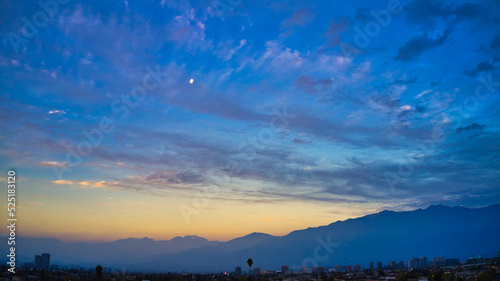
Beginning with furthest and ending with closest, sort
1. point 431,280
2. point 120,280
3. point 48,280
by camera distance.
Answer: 1. point 120,280
2. point 431,280
3. point 48,280

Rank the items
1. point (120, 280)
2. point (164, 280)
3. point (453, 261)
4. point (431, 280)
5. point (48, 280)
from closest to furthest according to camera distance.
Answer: point (48, 280), point (431, 280), point (120, 280), point (164, 280), point (453, 261)

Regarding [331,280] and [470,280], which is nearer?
[470,280]

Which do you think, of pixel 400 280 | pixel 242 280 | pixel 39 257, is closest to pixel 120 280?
pixel 242 280

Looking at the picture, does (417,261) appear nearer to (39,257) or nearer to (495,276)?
(495,276)

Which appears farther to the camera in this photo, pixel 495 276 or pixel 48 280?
pixel 495 276

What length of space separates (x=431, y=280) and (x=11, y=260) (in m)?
64.4

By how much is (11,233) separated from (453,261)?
7667 inches

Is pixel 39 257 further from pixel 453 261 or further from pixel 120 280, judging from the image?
pixel 453 261

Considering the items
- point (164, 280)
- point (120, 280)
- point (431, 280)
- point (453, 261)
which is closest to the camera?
point (431, 280)

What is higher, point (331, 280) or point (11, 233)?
point (11, 233)

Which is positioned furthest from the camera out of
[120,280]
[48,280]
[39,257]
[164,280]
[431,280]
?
[39,257]

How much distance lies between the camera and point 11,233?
2550 cm

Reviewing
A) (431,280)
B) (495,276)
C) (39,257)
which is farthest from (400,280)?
(39,257)

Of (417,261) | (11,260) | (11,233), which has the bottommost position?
(417,261)
